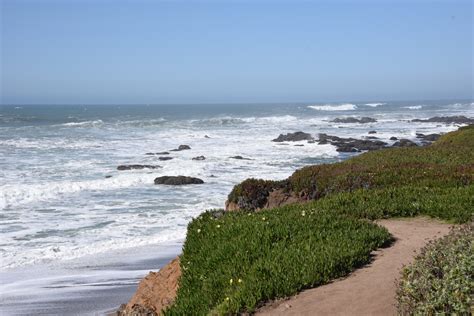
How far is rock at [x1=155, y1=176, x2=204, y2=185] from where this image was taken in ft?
91.4

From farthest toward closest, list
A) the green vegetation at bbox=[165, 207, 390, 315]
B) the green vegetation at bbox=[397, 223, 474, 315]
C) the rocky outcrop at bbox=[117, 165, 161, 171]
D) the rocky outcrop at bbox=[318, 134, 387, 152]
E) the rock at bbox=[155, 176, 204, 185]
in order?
the rocky outcrop at bbox=[318, 134, 387, 152], the rocky outcrop at bbox=[117, 165, 161, 171], the rock at bbox=[155, 176, 204, 185], the green vegetation at bbox=[165, 207, 390, 315], the green vegetation at bbox=[397, 223, 474, 315]

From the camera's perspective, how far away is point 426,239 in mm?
8008

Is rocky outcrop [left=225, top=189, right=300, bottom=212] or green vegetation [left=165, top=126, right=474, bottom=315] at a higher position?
green vegetation [left=165, top=126, right=474, bottom=315]

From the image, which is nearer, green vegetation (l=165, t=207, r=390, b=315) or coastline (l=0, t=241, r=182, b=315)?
green vegetation (l=165, t=207, r=390, b=315)

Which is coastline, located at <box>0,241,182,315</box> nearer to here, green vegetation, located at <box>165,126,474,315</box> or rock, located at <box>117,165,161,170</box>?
green vegetation, located at <box>165,126,474,315</box>

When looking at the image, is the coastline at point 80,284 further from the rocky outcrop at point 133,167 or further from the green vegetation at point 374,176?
the rocky outcrop at point 133,167

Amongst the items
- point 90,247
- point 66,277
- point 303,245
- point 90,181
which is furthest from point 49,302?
point 90,181

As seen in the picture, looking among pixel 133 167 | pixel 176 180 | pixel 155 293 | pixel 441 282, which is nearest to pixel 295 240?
pixel 155 293

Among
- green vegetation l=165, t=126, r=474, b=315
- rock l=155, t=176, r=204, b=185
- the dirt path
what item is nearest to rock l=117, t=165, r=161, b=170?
rock l=155, t=176, r=204, b=185

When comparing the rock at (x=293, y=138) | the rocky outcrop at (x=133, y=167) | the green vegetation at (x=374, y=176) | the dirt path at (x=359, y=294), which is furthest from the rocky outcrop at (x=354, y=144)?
the dirt path at (x=359, y=294)

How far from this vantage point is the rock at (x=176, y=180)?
91.4 feet

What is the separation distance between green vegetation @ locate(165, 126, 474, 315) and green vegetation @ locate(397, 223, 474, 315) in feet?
0.22

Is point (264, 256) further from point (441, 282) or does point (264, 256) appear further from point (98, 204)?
point (98, 204)

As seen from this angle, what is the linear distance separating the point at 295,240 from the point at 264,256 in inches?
27.2
